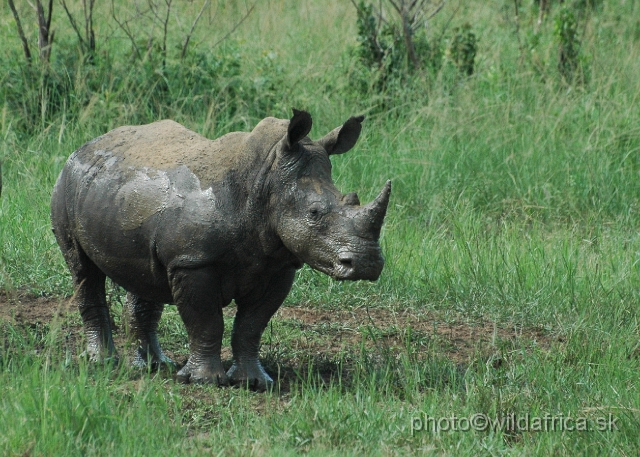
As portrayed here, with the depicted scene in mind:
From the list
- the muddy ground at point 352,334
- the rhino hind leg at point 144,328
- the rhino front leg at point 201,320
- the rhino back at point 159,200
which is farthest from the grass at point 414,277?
the rhino back at point 159,200

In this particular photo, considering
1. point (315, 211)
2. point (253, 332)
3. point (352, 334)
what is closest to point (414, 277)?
point (352, 334)

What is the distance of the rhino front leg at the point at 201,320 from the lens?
461 centimetres

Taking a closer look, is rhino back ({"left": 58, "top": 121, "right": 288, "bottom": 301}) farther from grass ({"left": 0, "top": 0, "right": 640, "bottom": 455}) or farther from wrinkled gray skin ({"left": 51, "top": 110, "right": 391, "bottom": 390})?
grass ({"left": 0, "top": 0, "right": 640, "bottom": 455})

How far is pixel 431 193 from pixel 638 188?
1.64 meters

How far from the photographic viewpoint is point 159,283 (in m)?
4.79

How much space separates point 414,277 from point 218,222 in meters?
2.27

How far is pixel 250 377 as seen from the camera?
4.90 meters

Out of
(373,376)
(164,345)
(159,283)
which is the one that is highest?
(159,283)

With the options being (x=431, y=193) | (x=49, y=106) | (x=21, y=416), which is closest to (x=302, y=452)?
(x=21, y=416)

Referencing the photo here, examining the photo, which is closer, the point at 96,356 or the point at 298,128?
the point at 298,128

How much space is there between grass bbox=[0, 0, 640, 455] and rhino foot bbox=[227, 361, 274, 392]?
0.11 m

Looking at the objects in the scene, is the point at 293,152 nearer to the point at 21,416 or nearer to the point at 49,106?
the point at 21,416
